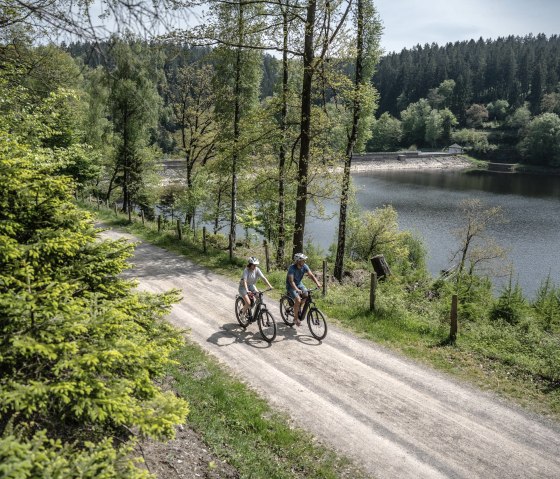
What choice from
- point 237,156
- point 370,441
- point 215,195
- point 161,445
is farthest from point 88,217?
point 215,195

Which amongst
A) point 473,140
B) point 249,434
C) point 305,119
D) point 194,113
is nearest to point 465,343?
point 249,434

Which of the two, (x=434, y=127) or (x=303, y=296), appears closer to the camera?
(x=303, y=296)

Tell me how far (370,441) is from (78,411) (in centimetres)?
536

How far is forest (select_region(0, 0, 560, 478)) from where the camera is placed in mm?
4086

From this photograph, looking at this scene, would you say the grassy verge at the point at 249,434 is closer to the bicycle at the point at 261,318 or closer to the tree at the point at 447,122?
the bicycle at the point at 261,318

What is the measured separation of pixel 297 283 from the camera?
1209 centimetres

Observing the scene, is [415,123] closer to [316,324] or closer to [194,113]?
[194,113]

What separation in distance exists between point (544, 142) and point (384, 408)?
116615mm

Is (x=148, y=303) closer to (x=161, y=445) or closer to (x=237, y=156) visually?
(x=161, y=445)

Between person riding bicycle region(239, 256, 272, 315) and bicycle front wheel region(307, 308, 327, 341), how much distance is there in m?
1.40

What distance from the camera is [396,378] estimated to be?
9.59 meters

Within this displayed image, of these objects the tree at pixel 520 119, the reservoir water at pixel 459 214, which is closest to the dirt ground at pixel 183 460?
the reservoir water at pixel 459 214

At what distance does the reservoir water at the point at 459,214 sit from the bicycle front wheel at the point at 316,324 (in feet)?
32.9

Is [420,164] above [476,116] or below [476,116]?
below
